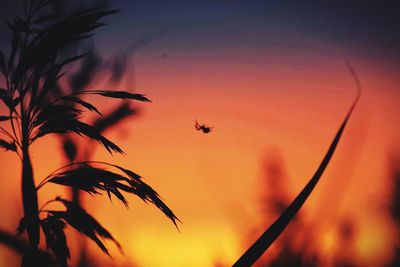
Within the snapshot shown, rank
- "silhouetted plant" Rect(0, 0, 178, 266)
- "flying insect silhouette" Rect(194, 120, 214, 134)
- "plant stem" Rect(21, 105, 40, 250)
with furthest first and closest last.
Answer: "flying insect silhouette" Rect(194, 120, 214, 134) → "silhouetted plant" Rect(0, 0, 178, 266) → "plant stem" Rect(21, 105, 40, 250)

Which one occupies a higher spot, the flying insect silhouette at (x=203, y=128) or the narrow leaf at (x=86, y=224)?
the flying insect silhouette at (x=203, y=128)

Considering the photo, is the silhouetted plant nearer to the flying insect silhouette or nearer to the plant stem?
the plant stem

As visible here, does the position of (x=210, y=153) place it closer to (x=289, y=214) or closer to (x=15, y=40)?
(x=15, y=40)

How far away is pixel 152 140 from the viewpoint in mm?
2736

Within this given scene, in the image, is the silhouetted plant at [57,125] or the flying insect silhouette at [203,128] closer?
the silhouetted plant at [57,125]

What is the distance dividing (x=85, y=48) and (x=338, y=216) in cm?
205

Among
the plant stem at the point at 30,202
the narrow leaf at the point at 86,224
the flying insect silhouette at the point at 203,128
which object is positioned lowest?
the narrow leaf at the point at 86,224

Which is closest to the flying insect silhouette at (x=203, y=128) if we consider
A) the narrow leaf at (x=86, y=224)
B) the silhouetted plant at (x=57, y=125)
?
the silhouetted plant at (x=57, y=125)

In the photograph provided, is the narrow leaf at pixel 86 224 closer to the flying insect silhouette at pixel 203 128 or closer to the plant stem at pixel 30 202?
the plant stem at pixel 30 202

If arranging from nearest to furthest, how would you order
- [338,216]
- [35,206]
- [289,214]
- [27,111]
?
[289,214] < [35,206] < [27,111] < [338,216]

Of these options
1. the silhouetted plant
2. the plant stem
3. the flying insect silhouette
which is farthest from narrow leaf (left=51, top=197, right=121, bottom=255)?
the flying insect silhouette

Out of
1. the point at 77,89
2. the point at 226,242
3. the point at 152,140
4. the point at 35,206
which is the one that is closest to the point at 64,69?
the point at 77,89

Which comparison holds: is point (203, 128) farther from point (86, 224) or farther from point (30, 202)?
point (30, 202)

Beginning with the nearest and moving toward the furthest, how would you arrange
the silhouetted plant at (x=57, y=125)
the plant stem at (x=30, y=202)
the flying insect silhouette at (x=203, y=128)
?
the plant stem at (x=30, y=202) < the silhouetted plant at (x=57, y=125) < the flying insect silhouette at (x=203, y=128)
